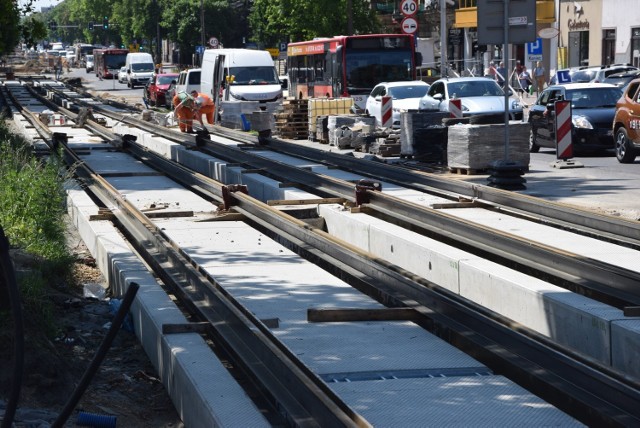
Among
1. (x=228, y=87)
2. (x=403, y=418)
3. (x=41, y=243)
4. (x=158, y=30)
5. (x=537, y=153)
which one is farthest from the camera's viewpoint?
(x=158, y=30)

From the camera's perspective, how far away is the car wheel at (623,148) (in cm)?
2195

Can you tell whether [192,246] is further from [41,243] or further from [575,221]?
[575,221]

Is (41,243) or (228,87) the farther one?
(228,87)

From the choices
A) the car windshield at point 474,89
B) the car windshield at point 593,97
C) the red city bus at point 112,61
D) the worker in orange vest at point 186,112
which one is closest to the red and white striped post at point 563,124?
the car windshield at point 593,97

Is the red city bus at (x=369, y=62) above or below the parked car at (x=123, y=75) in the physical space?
above

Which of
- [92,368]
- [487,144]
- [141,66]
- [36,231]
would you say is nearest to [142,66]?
[141,66]

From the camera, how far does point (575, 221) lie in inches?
535

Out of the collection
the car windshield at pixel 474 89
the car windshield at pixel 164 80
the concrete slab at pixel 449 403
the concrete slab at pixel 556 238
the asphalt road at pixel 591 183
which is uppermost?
the car windshield at pixel 474 89

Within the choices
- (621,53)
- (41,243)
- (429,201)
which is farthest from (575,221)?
(621,53)

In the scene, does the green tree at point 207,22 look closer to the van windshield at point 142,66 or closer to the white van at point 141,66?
the white van at point 141,66

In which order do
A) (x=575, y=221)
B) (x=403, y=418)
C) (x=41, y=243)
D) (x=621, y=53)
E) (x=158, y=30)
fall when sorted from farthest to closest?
(x=158, y=30)
(x=621, y=53)
(x=575, y=221)
(x=41, y=243)
(x=403, y=418)

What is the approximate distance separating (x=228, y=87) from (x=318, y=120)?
26.9 ft

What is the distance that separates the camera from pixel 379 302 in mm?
9742

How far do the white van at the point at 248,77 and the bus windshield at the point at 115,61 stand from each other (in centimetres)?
6136
